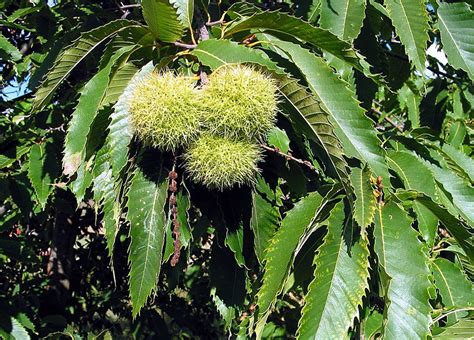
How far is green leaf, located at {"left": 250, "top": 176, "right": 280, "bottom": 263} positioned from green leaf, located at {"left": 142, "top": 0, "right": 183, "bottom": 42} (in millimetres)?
369

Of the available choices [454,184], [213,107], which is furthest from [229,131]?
[454,184]

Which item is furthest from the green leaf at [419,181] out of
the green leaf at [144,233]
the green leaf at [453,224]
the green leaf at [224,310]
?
the green leaf at [144,233]

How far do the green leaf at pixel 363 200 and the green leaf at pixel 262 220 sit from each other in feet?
0.67

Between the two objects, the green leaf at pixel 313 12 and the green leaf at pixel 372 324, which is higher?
the green leaf at pixel 313 12

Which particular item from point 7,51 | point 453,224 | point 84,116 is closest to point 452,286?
point 453,224

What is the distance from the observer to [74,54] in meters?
1.14

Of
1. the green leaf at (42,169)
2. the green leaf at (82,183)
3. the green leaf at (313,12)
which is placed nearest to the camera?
the green leaf at (82,183)

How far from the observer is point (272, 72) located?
3.34 ft

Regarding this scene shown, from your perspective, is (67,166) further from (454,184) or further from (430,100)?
(430,100)

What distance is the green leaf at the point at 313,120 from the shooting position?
0.99 metres

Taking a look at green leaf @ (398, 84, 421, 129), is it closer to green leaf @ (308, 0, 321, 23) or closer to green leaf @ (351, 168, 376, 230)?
green leaf @ (308, 0, 321, 23)

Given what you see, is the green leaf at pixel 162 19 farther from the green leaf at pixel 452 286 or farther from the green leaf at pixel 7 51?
the green leaf at pixel 7 51

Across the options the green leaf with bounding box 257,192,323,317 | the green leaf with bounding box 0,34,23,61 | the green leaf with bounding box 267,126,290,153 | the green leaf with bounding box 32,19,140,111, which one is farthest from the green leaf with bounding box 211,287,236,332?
the green leaf with bounding box 0,34,23,61

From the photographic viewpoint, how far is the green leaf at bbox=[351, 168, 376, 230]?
1.02m
